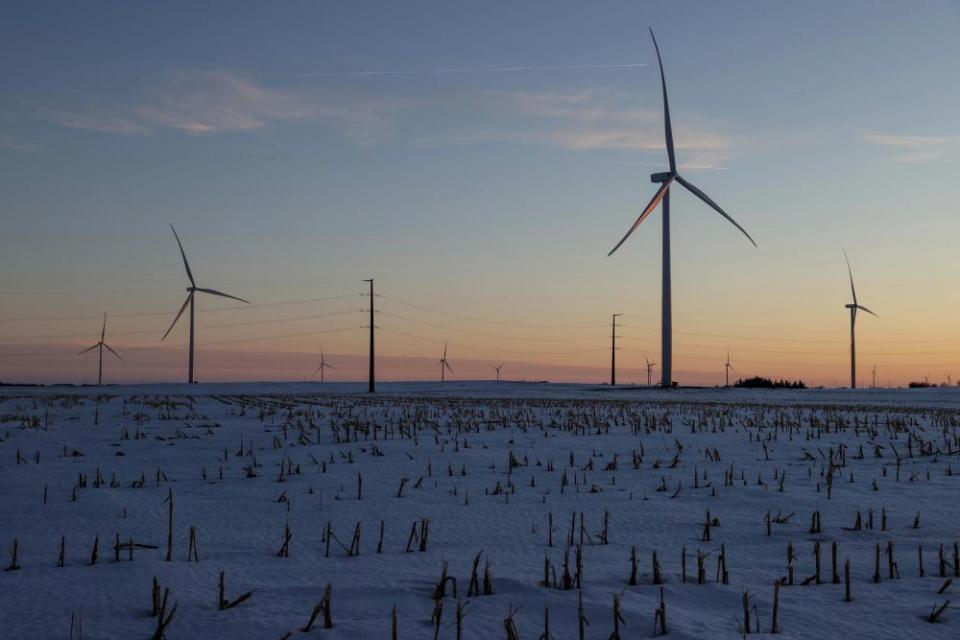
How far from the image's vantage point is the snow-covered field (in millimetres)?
4324

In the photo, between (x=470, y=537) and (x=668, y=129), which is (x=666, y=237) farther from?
(x=470, y=537)

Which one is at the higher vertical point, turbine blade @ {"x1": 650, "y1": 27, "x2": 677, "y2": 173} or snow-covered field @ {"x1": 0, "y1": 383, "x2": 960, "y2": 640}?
turbine blade @ {"x1": 650, "y1": 27, "x2": 677, "y2": 173}

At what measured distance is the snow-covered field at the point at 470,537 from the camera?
14.2 ft

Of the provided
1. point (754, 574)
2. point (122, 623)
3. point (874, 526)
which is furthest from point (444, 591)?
point (874, 526)

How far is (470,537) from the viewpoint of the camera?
6574 mm

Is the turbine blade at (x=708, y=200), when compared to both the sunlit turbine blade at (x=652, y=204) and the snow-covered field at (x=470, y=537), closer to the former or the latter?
the sunlit turbine blade at (x=652, y=204)

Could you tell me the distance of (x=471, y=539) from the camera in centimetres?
650

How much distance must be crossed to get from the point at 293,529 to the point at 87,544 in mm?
1540

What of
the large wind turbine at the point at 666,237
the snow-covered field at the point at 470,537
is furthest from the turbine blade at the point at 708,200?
the snow-covered field at the point at 470,537

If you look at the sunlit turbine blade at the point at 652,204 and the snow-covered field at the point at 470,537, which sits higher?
the sunlit turbine blade at the point at 652,204

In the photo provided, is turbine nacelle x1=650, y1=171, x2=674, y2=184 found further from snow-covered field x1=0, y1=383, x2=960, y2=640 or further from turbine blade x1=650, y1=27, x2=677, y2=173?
snow-covered field x1=0, y1=383, x2=960, y2=640

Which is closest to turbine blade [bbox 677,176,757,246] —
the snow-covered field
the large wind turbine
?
the large wind turbine

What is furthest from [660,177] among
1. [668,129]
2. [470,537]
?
[470,537]

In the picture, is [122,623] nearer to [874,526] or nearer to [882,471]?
[874,526]
